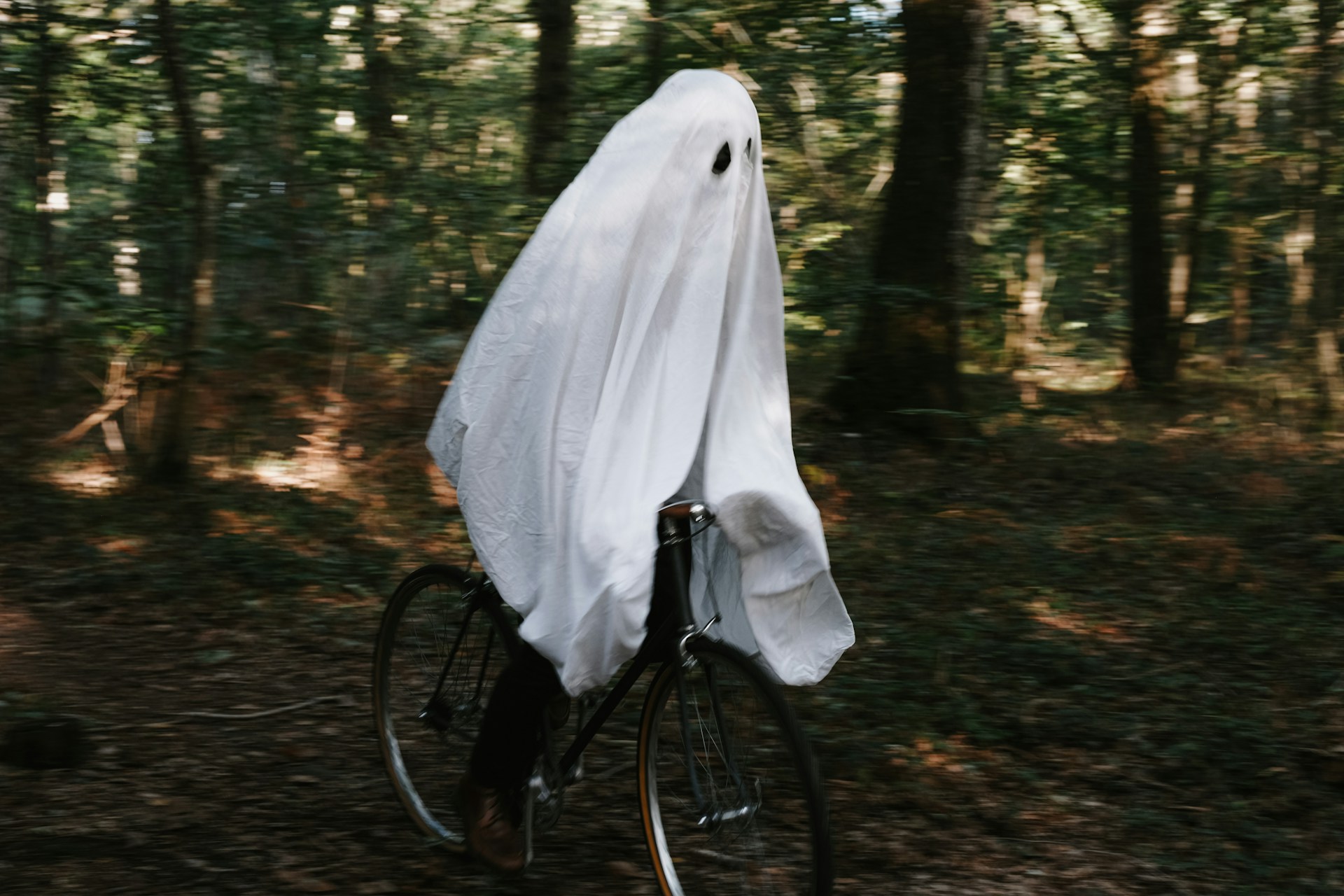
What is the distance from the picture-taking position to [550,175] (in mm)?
7742

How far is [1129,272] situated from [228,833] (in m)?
11.3

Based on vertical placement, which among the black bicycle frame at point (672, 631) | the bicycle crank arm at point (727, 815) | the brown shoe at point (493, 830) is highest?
the black bicycle frame at point (672, 631)

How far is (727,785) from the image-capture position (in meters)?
2.90

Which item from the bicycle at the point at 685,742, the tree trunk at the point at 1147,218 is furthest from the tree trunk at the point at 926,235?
the bicycle at the point at 685,742

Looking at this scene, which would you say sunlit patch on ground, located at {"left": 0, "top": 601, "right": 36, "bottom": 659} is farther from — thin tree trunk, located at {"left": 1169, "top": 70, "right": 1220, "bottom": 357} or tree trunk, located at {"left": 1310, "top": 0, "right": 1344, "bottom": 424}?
thin tree trunk, located at {"left": 1169, "top": 70, "right": 1220, "bottom": 357}

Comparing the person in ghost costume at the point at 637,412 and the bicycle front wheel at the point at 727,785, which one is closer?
the bicycle front wheel at the point at 727,785

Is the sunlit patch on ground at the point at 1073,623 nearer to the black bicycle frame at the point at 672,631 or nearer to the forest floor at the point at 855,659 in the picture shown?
the forest floor at the point at 855,659

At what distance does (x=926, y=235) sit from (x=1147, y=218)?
4286mm

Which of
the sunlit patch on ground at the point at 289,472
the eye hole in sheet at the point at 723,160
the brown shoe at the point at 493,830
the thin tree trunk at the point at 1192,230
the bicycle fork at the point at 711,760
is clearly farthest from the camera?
Result: the thin tree trunk at the point at 1192,230

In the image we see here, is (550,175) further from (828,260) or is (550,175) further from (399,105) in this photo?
(828,260)

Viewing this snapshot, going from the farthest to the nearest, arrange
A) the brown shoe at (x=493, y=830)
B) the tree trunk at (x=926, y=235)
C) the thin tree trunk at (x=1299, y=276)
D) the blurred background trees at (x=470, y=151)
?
the thin tree trunk at (x=1299, y=276)
the tree trunk at (x=926, y=235)
the blurred background trees at (x=470, y=151)
the brown shoe at (x=493, y=830)

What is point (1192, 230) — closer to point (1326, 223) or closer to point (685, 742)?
point (1326, 223)

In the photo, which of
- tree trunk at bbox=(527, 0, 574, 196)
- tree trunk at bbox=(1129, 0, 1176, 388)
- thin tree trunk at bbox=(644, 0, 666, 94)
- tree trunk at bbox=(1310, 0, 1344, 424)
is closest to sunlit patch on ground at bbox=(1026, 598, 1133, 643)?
tree trunk at bbox=(527, 0, 574, 196)

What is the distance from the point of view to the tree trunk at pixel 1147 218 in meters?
9.56
